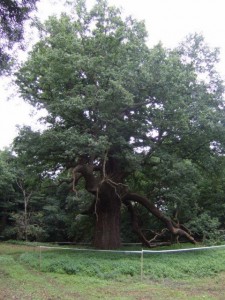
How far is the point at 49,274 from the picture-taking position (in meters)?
13.1

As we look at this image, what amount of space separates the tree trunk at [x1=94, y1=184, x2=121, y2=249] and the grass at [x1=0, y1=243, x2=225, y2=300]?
9.15ft

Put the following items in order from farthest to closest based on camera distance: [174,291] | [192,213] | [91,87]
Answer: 1. [192,213]
2. [91,87]
3. [174,291]

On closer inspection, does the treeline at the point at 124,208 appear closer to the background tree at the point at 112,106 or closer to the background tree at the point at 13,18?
the background tree at the point at 112,106

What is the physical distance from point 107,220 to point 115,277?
693 centimetres

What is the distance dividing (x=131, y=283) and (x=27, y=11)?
874 centimetres

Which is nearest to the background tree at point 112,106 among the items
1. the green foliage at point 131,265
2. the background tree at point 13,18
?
the green foliage at point 131,265

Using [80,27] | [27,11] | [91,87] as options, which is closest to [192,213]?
[91,87]

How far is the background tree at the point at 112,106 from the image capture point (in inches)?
635

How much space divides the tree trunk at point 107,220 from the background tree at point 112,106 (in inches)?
2.1

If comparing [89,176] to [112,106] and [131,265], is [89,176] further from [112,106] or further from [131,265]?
[131,265]

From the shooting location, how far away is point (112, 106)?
637 inches

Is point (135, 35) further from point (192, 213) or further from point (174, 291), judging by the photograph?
point (174, 291)

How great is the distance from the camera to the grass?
10.2 m

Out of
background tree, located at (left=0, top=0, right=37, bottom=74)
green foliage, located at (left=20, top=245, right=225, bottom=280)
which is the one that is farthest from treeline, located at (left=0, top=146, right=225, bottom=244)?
background tree, located at (left=0, top=0, right=37, bottom=74)
